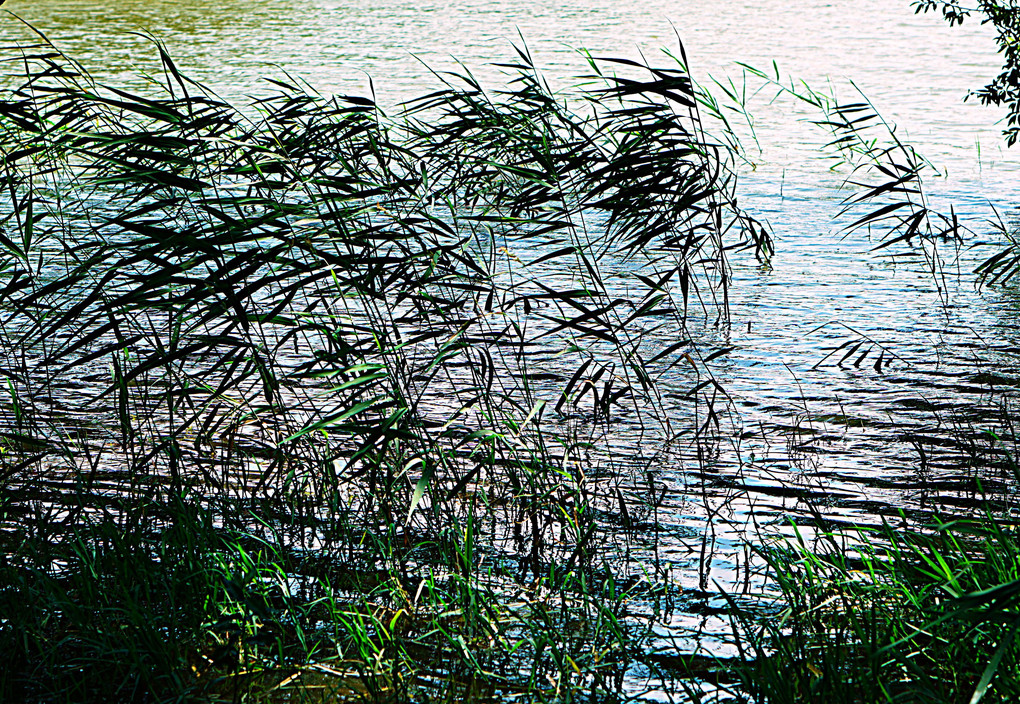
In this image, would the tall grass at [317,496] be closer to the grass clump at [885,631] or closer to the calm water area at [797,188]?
the grass clump at [885,631]

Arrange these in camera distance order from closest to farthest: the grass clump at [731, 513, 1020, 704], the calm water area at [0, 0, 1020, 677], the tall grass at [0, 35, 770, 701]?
the grass clump at [731, 513, 1020, 704], the tall grass at [0, 35, 770, 701], the calm water area at [0, 0, 1020, 677]

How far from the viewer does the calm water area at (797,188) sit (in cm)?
540

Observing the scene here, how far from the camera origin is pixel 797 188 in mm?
11969

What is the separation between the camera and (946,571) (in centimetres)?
341

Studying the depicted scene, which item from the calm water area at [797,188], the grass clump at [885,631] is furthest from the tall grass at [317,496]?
the calm water area at [797,188]

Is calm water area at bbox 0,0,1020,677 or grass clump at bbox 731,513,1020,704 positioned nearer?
grass clump at bbox 731,513,1020,704

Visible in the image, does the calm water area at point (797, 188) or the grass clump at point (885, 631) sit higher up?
the grass clump at point (885, 631)

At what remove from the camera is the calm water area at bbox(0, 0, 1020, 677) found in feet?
17.7

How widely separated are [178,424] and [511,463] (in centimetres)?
221

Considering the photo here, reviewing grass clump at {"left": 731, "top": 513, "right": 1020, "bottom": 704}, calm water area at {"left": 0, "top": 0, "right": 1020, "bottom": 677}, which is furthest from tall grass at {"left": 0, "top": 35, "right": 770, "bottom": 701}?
calm water area at {"left": 0, "top": 0, "right": 1020, "bottom": 677}

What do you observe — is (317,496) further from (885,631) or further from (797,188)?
(797,188)

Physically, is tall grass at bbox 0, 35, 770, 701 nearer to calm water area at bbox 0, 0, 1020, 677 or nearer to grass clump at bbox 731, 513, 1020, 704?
Result: grass clump at bbox 731, 513, 1020, 704

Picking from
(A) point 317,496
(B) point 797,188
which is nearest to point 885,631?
(A) point 317,496

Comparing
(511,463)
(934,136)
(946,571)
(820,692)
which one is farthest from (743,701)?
(934,136)
